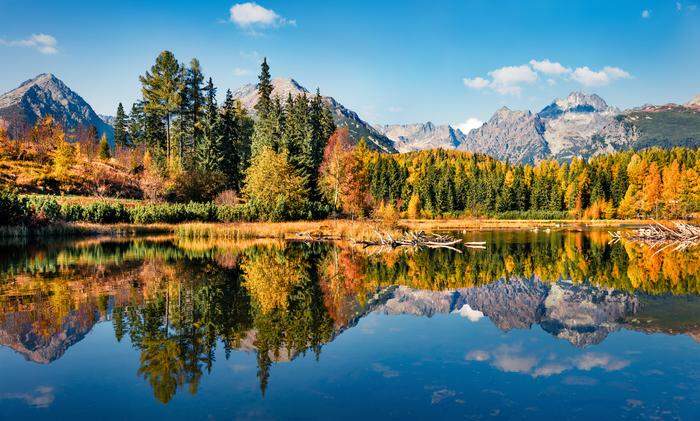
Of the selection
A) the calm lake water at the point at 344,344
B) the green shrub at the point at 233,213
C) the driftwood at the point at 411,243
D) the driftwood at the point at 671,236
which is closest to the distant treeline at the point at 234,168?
the green shrub at the point at 233,213

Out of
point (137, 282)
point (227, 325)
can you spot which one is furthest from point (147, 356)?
point (137, 282)

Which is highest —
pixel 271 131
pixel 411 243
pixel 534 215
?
pixel 271 131

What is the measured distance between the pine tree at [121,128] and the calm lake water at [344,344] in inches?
3955

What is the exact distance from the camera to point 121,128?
119688mm

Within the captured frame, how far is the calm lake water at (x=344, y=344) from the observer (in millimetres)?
9219

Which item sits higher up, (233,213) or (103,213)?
(103,213)

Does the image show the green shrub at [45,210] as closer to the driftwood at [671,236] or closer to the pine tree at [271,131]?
the pine tree at [271,131]

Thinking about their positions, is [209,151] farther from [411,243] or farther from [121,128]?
[121,128]

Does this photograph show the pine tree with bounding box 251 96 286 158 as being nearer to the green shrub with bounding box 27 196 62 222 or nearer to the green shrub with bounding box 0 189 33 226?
the green shrub with bounding box 27 196 62 222

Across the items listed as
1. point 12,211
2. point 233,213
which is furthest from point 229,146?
point 12,211

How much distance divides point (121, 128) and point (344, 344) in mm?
124091

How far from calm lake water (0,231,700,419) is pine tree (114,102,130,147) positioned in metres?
100

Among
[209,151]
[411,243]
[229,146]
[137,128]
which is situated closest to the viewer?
[411,243]

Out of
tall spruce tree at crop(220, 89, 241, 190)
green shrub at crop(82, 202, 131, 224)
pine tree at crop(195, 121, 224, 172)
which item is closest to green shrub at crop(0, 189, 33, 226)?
green shrub at crop(82, 202, 131, 224)
